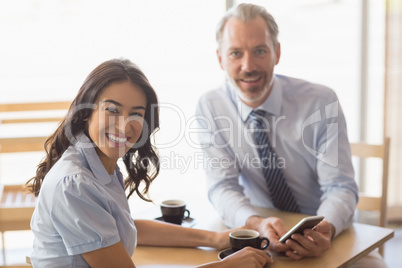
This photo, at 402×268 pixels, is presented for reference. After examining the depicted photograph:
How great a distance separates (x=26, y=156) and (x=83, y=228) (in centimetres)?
353

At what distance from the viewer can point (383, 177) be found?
210cm

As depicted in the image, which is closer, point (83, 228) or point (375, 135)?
point (83, 228)

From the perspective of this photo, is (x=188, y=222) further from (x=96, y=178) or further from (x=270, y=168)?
(x=96, y=178)

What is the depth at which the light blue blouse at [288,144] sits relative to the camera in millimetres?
1999

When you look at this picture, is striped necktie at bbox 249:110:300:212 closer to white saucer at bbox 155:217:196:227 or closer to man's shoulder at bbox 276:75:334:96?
man's shoulder at bbox 276:75:334:96

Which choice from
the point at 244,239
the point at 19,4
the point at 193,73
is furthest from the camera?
the point at 193,73

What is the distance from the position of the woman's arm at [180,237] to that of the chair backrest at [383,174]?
2.73 ft

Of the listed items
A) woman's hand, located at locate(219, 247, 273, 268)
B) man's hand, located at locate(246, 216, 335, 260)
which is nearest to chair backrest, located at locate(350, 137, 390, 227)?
man's hand, located at locate(246, 216, 335, 260)

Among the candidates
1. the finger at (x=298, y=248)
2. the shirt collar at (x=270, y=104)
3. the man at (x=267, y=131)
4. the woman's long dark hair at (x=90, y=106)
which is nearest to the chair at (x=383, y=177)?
the man at (x=267, y=131)

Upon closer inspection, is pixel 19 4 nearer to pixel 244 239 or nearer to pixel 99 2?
pixel 99 2

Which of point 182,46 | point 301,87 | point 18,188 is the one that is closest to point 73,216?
point 301,87

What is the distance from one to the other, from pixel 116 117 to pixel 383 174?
1.23m

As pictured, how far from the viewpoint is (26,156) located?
4.50 metres

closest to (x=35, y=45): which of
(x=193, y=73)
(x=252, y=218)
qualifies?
(x=193, y=73)
